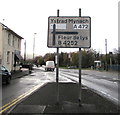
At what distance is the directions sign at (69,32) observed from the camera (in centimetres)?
734

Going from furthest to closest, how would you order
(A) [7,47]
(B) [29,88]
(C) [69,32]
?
1. (A) [7,47]
2. (B) [29,88]
3. (C) [69,32]

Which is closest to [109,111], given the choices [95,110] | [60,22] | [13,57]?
[95,110]

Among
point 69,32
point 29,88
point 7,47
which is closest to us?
point 69,32

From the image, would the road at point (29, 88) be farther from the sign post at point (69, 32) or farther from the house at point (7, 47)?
the house at point (7, 47)

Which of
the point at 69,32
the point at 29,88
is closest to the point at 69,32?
the point at 69,32

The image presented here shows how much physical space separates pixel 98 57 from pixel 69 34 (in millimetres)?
91743

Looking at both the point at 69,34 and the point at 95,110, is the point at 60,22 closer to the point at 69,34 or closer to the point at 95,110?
the point at 69,34

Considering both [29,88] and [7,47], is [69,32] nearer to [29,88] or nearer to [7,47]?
[29,88]

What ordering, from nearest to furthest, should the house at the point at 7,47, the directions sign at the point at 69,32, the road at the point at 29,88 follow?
the directions sign at the point at 69,32, the road at the point at 29,88, the house at the point at 7,47

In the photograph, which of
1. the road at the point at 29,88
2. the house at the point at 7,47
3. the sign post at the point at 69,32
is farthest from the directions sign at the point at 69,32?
the house at the point at 7,47

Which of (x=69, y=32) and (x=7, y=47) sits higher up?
(x=7, y=47)

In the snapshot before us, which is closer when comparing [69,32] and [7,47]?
[69,32]

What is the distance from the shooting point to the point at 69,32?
7379 mm

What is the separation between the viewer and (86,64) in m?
88.9
